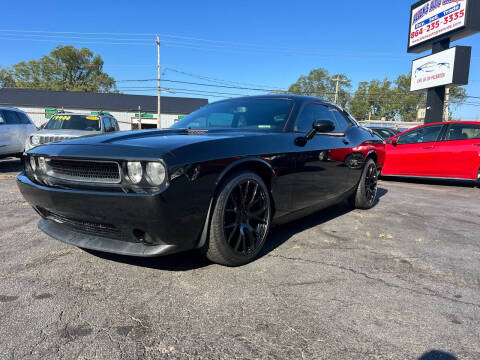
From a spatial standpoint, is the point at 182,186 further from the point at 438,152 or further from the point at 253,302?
the point at 438,152

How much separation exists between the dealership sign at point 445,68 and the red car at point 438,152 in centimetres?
1150

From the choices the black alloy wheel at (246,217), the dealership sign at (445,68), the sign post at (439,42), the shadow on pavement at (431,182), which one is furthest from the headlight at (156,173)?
the dealership sign at (445,68)

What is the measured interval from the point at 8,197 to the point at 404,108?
86.9 metres

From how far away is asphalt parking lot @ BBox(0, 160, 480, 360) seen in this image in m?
1.56

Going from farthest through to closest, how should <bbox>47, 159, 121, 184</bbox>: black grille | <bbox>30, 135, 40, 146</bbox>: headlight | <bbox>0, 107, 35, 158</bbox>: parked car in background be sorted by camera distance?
<bbox>0, 107, 35, 158</bbox>: parked car in background
<bbox>30, 135, 40, 146</bbox>: headlight
<bbox>47, 159, 121, 184</bbox>: black grille

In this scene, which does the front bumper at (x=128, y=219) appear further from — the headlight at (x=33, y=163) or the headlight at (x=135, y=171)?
the headlight at (x=33, y=163)

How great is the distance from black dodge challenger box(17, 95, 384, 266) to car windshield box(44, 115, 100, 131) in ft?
21.6

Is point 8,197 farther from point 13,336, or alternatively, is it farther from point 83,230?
point 13,336

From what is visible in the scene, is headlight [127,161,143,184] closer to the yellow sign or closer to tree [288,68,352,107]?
the yellow sign

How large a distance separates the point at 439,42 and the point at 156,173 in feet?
65.4

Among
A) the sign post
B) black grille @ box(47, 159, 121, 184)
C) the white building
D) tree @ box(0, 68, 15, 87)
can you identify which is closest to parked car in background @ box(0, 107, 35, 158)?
black grille @ box(47, 159, 121, 184)

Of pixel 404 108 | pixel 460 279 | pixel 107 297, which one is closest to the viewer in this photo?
pixel 107 297

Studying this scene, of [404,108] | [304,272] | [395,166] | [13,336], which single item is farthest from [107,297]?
Answer: [404,108]

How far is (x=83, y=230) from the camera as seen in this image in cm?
222
